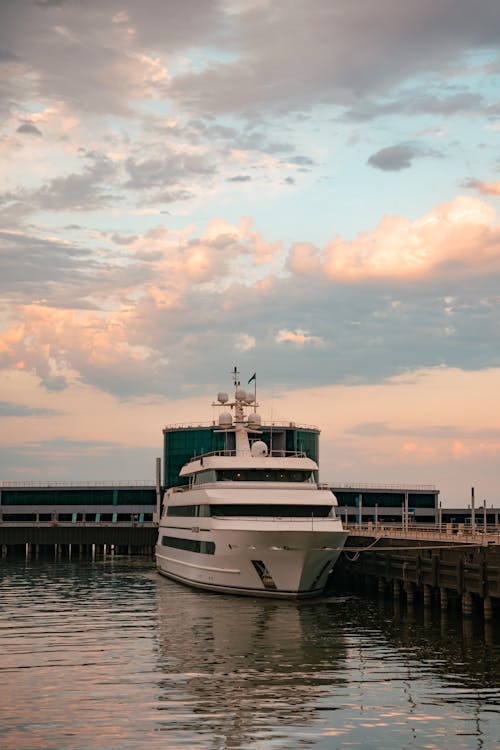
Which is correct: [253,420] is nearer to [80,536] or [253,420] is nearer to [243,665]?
[243,665]

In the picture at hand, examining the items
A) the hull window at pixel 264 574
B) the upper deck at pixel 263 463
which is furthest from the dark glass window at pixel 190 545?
the upper deck at pixel 263 463

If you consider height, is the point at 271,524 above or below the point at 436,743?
above

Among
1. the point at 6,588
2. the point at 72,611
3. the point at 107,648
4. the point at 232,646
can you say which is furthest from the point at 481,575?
the point at 6,588

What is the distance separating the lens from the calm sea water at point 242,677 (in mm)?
27156

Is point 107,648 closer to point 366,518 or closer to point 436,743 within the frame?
point 436,743

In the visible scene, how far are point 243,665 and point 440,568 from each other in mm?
18305

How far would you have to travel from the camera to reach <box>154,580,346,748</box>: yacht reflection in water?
93.8 feet

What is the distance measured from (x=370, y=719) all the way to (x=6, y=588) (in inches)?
1831

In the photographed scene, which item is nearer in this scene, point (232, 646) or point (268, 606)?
point (232, 646)

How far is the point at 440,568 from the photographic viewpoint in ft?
170

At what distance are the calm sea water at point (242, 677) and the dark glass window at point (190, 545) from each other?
347 centimetres

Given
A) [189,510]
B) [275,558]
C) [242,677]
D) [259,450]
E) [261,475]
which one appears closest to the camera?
[242,677]

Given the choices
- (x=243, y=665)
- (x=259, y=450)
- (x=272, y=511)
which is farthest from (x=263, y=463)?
(x=243, y=665)

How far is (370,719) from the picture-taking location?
95.8ft
